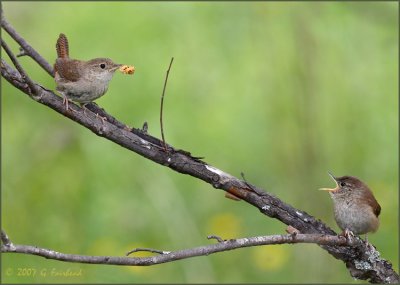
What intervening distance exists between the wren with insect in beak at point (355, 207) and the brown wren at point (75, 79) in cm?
191

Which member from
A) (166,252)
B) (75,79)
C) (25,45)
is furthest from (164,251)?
(75,79)

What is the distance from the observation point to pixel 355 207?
522 cm

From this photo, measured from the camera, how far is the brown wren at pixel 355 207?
518cm

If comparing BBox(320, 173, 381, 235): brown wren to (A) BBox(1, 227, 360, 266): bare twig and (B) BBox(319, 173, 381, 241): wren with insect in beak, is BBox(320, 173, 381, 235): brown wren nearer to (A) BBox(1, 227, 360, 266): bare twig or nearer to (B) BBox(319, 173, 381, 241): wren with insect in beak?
(B) BBox(319, 173, 381, 241): wren with insect in beak

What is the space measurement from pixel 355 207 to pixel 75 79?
216 centimetres

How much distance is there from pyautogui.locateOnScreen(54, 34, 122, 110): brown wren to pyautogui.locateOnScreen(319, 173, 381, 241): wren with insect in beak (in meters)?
1.91

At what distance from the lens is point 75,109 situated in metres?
3.89

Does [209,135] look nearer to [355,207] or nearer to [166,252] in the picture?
[355,207]

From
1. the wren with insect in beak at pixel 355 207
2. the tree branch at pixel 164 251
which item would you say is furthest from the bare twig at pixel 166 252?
the wren with insect in beak at pixel 355 207

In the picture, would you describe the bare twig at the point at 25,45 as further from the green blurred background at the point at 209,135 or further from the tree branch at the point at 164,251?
the green blurred background at the point at 209,135

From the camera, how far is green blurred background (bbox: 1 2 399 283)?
690 centimetres

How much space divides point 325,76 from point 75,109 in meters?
5.20

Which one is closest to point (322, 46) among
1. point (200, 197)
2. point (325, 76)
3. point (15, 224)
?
point (325, 76)

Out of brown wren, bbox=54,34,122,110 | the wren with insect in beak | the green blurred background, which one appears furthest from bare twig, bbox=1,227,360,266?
the green blurred background
